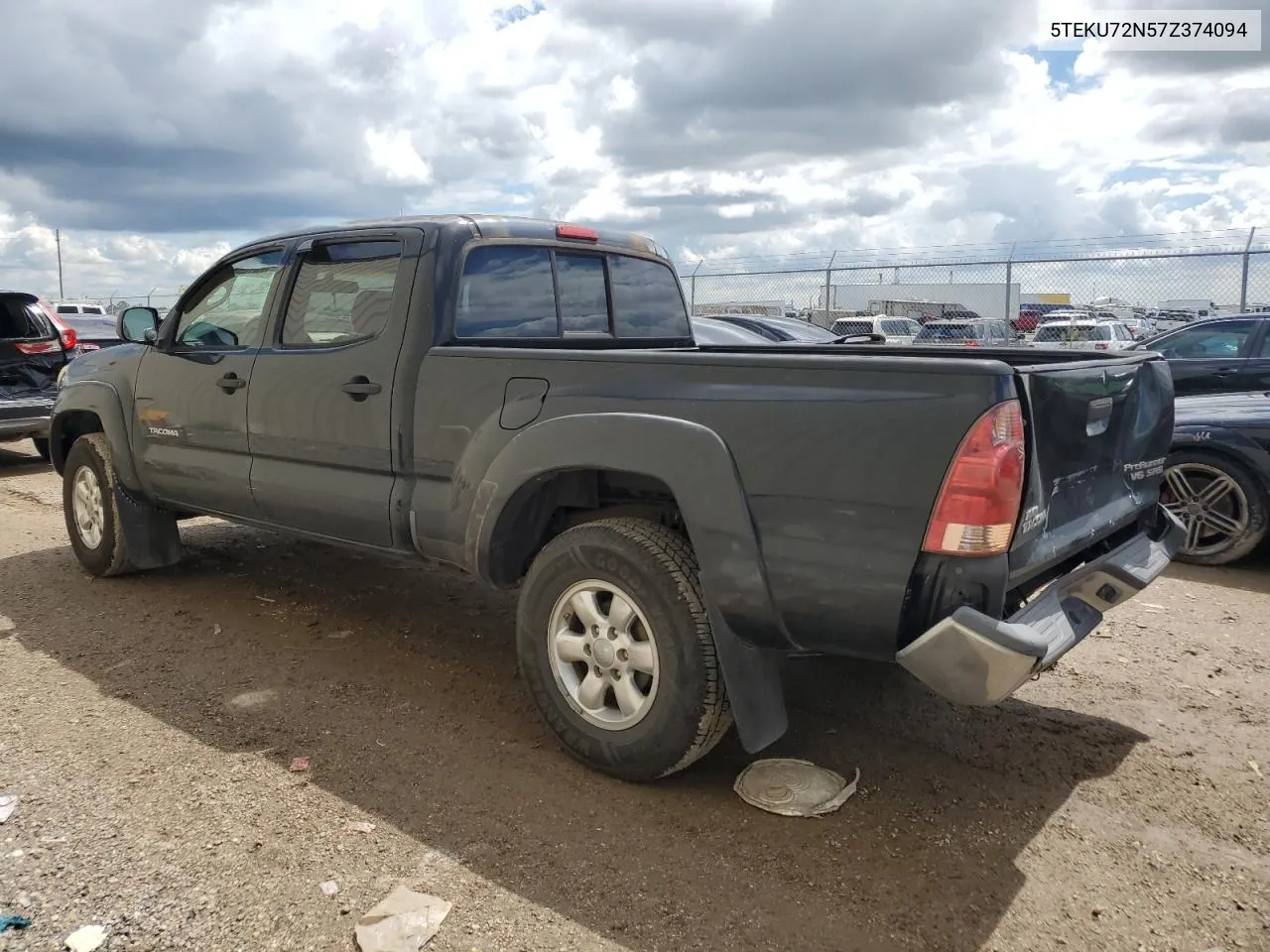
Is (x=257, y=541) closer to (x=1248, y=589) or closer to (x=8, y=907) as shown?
(x=8, y=907)

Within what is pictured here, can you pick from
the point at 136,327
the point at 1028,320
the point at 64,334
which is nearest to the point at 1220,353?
the point at 136,327

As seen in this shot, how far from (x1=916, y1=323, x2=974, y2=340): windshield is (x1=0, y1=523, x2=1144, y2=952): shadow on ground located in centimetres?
1536

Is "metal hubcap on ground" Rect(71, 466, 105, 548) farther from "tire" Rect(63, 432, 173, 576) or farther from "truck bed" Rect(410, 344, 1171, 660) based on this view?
"truck bed" Rect(410, 344, 1171, 660)

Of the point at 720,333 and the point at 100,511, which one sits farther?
the point at 720,333

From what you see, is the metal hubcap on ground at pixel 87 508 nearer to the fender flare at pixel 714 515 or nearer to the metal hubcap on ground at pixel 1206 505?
the fender flare at pixel 714 515

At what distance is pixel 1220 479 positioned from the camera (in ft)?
19.7

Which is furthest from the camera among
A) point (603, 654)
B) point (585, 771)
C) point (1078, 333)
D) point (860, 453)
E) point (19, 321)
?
point (1078, 333)

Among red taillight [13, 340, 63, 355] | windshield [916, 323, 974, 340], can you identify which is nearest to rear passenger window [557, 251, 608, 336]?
red taillight [13, 340, 63, 355]

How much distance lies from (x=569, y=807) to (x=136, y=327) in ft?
12.2

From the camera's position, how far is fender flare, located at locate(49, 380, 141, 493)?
5340 millimetres

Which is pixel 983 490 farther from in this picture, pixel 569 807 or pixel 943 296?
pixel 943 296

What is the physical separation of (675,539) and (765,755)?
36.8 inches

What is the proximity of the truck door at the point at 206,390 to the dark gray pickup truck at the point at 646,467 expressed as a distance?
0.02m

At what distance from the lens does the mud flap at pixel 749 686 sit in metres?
3.01
